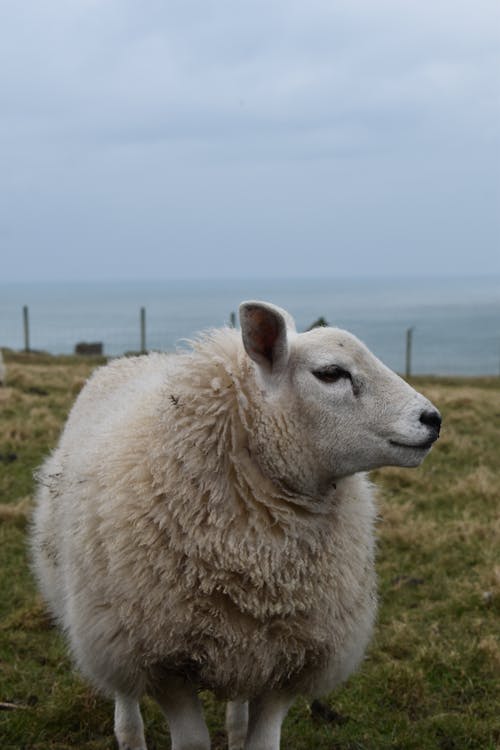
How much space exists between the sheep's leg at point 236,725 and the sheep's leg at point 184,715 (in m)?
0.70

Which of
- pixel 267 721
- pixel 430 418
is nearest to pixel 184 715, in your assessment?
pixel 267 721

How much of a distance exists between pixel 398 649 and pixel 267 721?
1959mm

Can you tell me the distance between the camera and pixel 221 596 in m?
3.27

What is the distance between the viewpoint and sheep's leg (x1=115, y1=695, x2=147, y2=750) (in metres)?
4.11

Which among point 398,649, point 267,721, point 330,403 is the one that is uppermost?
point 330,403

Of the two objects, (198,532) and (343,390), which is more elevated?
(343,390)

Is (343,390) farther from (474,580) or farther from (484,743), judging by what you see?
(474,580)

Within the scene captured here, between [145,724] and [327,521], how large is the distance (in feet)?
5.89

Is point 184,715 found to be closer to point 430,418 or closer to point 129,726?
point 129,726

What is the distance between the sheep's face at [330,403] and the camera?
10.4ft

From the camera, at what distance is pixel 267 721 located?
3523mm

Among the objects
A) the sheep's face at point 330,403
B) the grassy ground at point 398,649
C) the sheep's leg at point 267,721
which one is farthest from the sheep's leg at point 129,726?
the sheep's face at point 330,403

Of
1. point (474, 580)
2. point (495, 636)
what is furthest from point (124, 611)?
point (474, 580)

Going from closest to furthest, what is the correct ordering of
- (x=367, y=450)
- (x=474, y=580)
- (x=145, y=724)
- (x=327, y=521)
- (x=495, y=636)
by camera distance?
(x=367, y=450)
(x=327, y=521)
(x=145, y=724)
(x=495, y=636)
(x=474, y=580)
